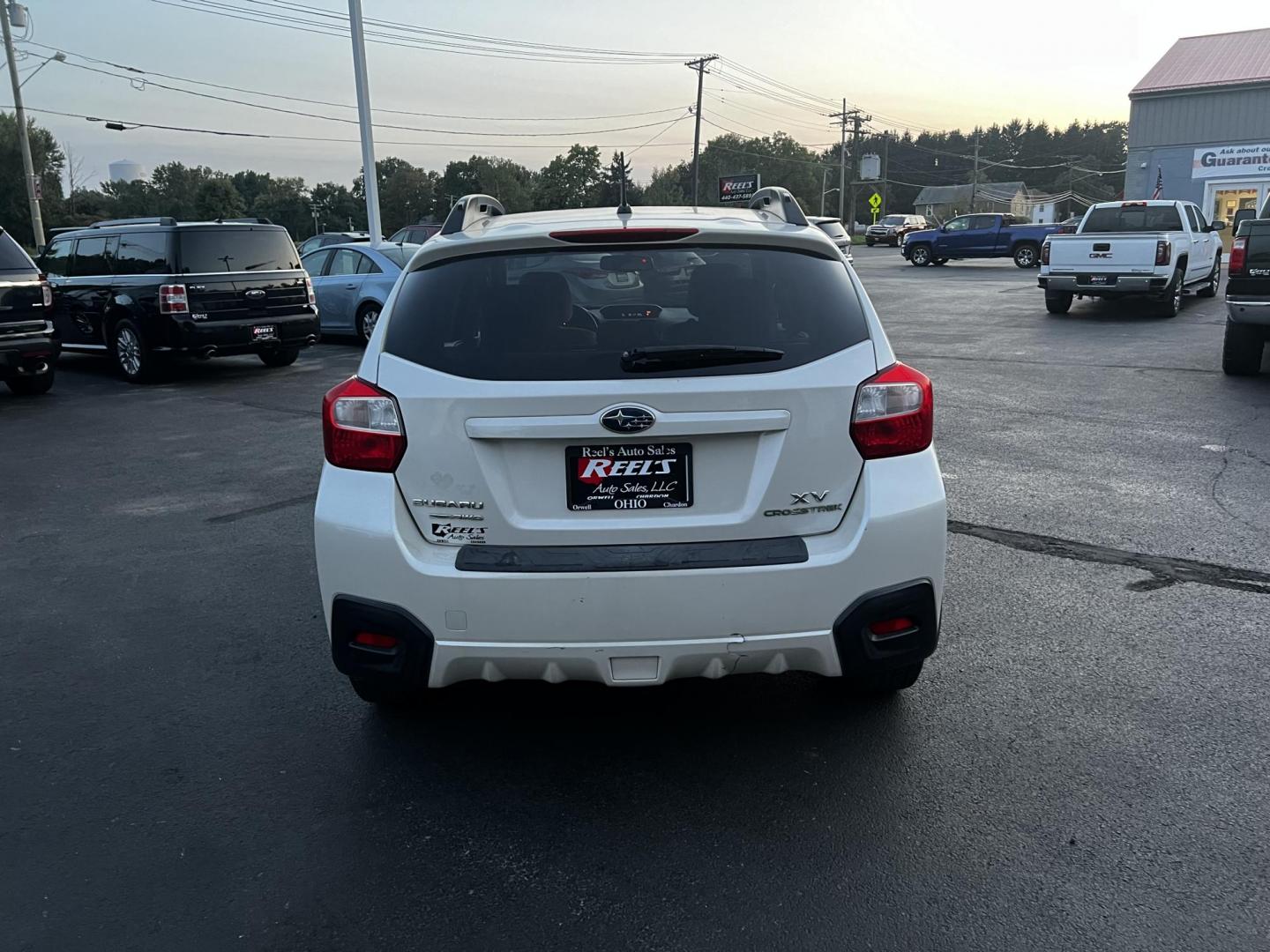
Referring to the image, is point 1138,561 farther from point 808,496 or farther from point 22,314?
point 22,314

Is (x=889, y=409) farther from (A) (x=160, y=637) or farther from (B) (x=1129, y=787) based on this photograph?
(A) (x=160, y=637)

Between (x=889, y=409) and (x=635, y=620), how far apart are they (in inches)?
39.9

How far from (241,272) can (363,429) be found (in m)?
10.6

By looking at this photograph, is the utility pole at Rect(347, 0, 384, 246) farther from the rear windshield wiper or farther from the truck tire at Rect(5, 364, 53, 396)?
the rear windshield wiper

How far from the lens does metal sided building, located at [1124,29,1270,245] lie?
130 feet

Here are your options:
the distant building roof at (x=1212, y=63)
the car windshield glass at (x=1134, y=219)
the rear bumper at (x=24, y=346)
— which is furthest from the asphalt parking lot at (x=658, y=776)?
the distant building roof at (x=1212, y=63)

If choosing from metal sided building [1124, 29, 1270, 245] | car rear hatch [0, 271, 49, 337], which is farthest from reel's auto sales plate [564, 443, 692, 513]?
metal sided building [1124, 29, 1270, 245]

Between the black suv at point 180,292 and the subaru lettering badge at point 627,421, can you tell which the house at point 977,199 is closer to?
the black suv at point 180,292

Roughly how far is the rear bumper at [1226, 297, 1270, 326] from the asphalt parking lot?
4.62 m

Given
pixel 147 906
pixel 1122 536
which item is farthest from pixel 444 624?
pixel 1122 536

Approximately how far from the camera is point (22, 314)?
10852 millimetres

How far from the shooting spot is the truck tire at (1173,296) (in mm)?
17047

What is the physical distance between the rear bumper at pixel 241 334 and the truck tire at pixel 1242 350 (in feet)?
35.5

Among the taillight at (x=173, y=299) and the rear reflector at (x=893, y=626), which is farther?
the taillight at (x=173, y=299)
